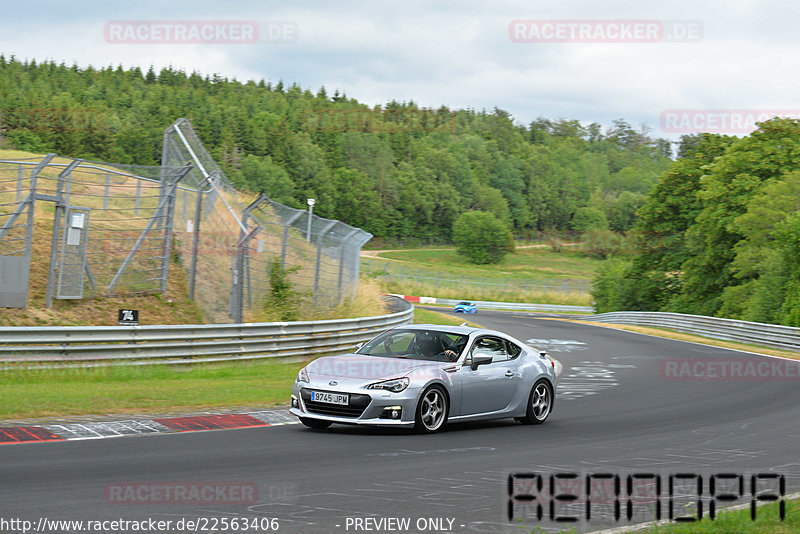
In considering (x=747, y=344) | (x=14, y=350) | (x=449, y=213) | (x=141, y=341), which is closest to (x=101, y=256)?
(x=141, y=341)

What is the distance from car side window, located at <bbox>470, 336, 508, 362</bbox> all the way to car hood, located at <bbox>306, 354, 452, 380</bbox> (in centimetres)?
91

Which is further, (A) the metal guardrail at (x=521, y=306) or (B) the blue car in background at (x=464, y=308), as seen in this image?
(A) the metal guardrail at (x=521, y=306)

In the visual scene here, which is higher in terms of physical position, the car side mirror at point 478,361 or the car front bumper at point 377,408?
the car side mirror at point 478,361

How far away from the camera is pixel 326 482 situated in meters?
7.66

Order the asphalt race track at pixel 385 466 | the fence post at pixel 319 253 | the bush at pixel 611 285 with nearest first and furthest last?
the asphalt race track at pixel 385 466 < the fence post at pixel 319 253 < the bush at pixel 611 285

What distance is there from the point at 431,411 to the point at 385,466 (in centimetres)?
254

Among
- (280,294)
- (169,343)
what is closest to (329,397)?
(169,343)

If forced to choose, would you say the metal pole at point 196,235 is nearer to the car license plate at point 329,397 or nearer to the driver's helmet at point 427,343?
the driver's helmet at point 427,343

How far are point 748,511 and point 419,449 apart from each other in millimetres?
3927

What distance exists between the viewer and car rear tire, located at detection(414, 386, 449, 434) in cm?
1090

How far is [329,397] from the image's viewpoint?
35.4 ft

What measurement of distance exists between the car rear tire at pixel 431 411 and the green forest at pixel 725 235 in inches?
1122

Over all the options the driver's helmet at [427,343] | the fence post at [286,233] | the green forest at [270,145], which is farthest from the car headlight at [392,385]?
the green forest at [270,145]

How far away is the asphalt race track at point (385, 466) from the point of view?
6.40 meters
